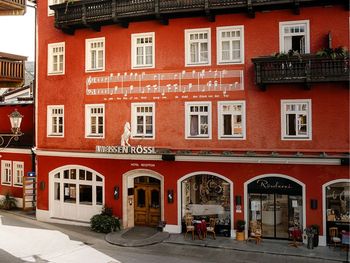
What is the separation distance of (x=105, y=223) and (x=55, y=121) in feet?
24.3

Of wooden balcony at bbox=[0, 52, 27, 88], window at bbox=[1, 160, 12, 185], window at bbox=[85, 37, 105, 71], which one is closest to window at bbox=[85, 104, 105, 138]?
window at bbox=[85, 37, 105, 71]

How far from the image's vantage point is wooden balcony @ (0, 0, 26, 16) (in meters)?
13.4

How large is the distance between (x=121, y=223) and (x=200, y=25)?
11.7 metres

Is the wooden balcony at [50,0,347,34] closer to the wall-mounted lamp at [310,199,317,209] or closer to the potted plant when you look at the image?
the wall-mounted lamp at [310,199,317,209]

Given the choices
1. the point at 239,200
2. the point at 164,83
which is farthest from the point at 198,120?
the point at 239,200

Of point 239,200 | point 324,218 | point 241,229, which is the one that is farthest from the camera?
point 239,200

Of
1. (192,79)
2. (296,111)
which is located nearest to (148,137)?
(192,79)

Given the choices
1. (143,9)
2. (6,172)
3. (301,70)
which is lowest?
(6,172)

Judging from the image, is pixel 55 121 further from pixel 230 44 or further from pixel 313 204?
pixel 313 204

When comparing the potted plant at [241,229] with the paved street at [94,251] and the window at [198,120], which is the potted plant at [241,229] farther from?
the window at [198,120]

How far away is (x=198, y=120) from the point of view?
71.2ft

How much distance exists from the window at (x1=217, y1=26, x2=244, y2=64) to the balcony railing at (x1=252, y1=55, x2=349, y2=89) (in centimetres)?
170

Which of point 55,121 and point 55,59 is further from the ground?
point 55,59

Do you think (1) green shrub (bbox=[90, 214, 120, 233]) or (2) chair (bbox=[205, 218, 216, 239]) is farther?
(1) green shrub (bbox=[90, 214, 120, 233])
